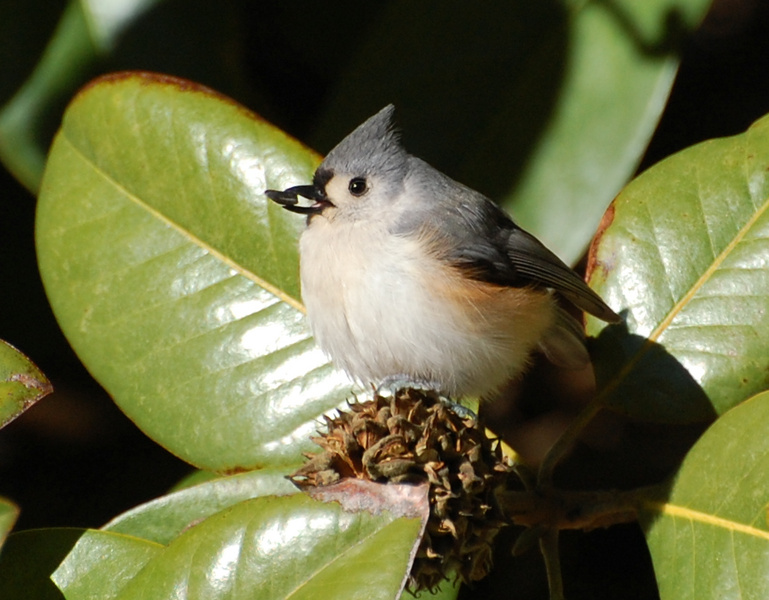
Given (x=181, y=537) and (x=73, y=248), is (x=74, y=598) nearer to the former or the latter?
Answer: (x=181, y=537)

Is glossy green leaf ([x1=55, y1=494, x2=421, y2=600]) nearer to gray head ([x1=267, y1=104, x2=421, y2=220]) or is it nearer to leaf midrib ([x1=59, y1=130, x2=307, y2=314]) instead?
leaf midrib ([x1=59, y1=130, x2=307, y2=314])

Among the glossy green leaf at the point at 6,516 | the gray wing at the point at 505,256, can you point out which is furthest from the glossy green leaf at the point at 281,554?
the gray wing at the point at 505,256

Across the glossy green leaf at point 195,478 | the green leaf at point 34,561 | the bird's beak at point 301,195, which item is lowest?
the glossy green leaf at point 195,478

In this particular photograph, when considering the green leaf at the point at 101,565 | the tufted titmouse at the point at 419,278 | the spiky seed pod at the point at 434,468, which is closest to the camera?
the spiky seed pod at the point at 434,468

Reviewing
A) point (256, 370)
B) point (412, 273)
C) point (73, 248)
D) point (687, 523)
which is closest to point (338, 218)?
point (412, 273)

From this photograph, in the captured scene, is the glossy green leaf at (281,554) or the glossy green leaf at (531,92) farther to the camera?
the glossy green leaf at (531,92)

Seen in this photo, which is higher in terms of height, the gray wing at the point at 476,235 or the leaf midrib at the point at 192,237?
the leaf midrib at the point at 192,237

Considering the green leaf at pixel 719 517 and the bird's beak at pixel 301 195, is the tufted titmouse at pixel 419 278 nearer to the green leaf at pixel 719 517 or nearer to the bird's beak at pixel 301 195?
the bird's beak at pixel 301 195

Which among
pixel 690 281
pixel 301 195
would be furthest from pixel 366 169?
pixel 690 281
